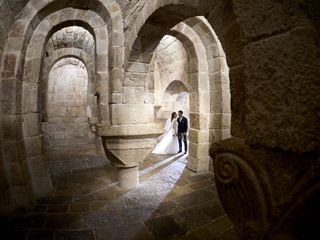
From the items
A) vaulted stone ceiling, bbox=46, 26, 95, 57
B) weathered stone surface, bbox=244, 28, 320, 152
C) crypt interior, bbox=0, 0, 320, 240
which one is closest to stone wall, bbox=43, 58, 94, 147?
vaulted stone ceiling, bbox=46, 26, 95, 57

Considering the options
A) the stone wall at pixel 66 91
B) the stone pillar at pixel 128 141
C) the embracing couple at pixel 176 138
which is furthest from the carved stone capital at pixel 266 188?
the stone wall at pixel 66 91

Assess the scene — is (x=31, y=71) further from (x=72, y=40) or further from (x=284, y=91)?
(x=72, y=40)

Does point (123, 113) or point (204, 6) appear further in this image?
point (123, 113)

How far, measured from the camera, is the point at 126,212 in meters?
2.48

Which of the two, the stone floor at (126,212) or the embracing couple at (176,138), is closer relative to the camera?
the stone floor at (126,212)

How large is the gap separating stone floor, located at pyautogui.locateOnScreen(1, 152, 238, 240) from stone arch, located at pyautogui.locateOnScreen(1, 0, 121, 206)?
14.0 inches

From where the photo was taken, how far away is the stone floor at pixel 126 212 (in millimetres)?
2049

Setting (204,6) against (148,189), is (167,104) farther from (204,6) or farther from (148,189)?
(204,6)

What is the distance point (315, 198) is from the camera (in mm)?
738

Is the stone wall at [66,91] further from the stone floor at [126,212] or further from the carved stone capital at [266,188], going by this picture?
the carved stone capital at [266,188]

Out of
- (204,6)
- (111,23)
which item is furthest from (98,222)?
(111,23)

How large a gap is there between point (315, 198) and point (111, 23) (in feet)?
10.7

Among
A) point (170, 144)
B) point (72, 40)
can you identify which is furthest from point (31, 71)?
A: point (170, 144)

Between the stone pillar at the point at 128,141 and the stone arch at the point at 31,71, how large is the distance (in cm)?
56
